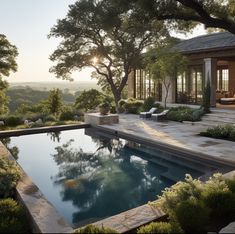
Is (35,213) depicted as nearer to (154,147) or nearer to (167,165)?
(167,165)

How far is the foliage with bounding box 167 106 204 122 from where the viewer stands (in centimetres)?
1796

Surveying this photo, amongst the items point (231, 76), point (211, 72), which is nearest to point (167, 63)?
point (211, 72)

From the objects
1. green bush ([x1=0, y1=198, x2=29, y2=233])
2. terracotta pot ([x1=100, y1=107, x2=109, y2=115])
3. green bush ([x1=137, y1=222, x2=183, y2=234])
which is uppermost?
terracotta pot ([x1=100, y1=107, x2=109, y2=115])

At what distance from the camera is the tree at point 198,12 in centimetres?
1037

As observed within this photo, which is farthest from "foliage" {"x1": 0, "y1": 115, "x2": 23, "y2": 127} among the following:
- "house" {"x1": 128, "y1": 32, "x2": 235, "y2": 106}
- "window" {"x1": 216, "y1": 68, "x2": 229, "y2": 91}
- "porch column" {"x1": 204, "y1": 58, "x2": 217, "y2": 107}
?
"window" {"x1": 216, "y1": 68, "x2": 229, "y2": 91}

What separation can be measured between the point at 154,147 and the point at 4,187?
24.6ft

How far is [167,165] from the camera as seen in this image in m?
11.0

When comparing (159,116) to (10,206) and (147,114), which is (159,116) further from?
(10,206)

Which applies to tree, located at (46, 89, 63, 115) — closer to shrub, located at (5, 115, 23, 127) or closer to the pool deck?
shrub, located at (5, 115, 23, 127)

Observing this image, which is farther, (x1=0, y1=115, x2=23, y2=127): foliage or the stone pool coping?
(x1=0, y1=115, x2=23, y2=127): foliage

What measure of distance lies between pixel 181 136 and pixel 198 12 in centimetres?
565

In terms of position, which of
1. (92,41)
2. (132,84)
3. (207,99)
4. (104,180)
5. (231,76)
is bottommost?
(104,180)

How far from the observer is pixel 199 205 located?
5375 mm

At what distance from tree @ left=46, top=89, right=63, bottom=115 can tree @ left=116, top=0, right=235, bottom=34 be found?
1308 centimetres
